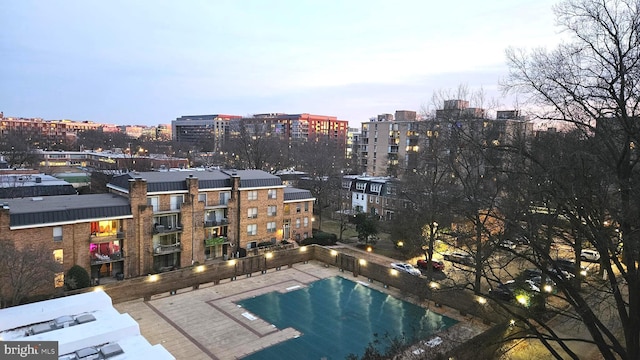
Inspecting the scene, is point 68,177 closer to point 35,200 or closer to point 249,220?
point 35,200

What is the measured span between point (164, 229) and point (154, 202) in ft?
6.81

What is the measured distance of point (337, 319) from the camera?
22.5 meters

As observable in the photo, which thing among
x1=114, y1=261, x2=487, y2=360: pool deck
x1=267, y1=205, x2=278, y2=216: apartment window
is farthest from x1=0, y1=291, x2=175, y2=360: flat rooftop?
x1=267, y1=205, x2=278, y2=216: apartment window

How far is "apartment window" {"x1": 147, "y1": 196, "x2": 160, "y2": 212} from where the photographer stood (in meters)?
28.5

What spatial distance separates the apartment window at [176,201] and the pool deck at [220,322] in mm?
6718

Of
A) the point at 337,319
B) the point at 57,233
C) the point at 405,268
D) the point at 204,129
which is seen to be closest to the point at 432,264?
the point at 405,268

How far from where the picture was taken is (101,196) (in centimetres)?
2884

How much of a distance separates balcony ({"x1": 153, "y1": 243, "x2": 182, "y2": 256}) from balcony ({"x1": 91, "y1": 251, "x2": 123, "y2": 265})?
239 centimetres

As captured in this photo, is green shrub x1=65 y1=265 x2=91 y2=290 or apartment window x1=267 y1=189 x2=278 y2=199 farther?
apartment window x1=267 y1=189 x2=278 y2=199

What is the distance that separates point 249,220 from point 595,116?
27697 millimetres

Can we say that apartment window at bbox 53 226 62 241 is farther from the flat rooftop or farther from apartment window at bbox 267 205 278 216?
apartment window at bbox 267 205 278 216

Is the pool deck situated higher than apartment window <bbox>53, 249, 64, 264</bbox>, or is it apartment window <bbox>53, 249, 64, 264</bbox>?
apartment window <bbox>53, 249, 64, 264</bbox>

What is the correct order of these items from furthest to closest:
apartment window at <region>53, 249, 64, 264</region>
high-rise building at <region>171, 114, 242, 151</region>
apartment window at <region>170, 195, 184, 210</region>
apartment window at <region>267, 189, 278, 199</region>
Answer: high-rise building at <region>171, 114, 242, 151</region>, apartment window at <region>267, 189, 278, 199</region>, apartment window at <region>170, 195, 184, 210</region>, apartment window at <region>53, 249, 64, 264</region>

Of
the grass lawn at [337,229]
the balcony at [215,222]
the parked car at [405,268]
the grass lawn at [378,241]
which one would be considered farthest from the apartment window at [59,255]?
the grass lawn at [337,229]
